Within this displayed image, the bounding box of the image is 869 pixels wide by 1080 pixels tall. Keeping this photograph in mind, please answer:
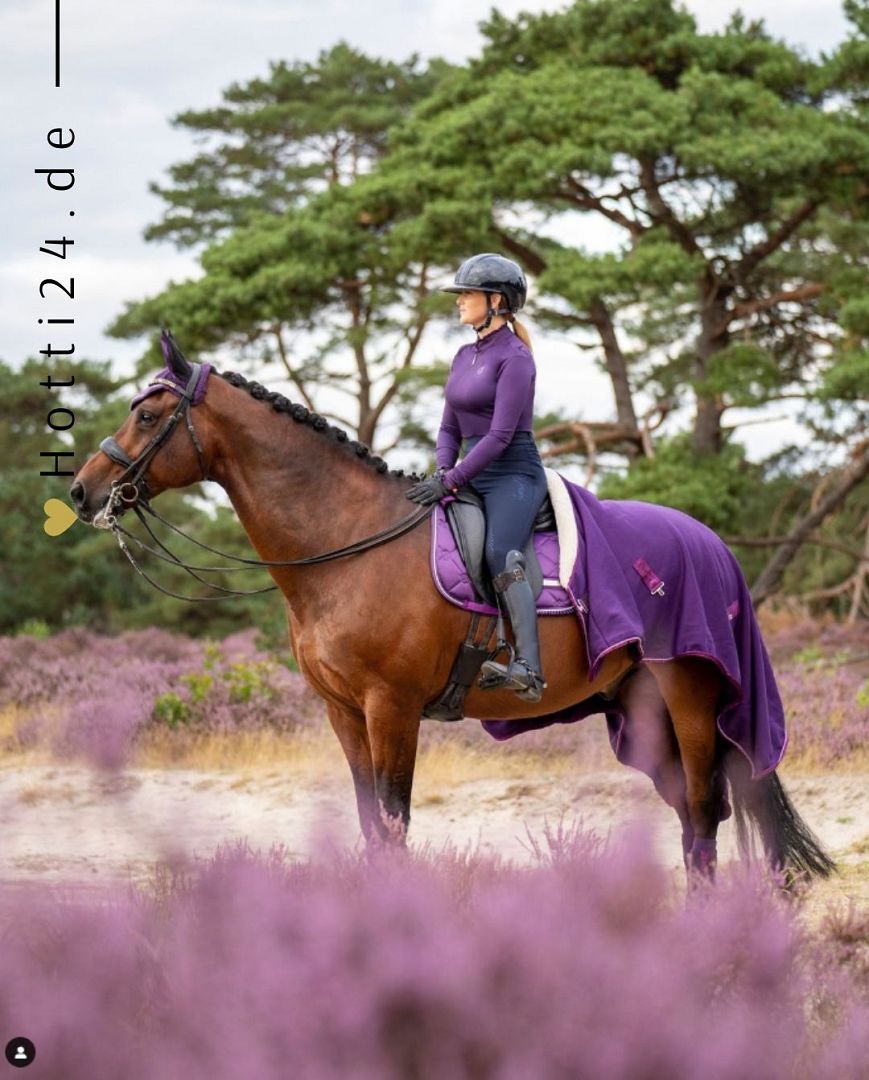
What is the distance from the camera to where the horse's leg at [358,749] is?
5.28 metres

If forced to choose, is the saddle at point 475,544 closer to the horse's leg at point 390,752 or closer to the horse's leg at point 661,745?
the horse's leg at point 390,752

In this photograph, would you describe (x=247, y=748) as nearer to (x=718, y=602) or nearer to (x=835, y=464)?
(x=718, y=602)

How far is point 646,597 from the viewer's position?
579 centimetres

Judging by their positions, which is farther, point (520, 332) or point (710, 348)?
point (710, 348)

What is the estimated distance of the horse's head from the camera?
5250 millimetres

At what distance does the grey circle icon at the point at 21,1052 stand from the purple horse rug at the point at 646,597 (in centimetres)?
299

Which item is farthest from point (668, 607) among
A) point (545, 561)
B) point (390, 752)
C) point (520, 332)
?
point (390, 752)

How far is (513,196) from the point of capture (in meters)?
16.6

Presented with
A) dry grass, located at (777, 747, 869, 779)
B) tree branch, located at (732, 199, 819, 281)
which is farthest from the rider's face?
tree branch, located at (732, 199, 819, 281)

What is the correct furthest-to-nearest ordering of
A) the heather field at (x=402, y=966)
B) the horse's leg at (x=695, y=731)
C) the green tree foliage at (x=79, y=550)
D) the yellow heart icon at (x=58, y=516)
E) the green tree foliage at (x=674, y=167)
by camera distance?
the green tree foliage at (x=79, y=550)
the green tree foliage at (x=674, y=167)
the horse's leg at (x=695, y=731)
the yellow heart icon at (x=58, y=516)
the heather field at (x=402, y=966)

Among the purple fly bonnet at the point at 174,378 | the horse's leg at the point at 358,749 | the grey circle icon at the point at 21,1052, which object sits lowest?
the grey circle icon at the point at 21,1052

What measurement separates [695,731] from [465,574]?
4.53ft

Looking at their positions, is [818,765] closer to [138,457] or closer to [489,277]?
[489,277]

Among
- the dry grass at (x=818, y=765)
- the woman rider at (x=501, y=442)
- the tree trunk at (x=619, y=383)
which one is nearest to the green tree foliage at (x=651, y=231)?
the tree trunk at (x=619, y=383)
